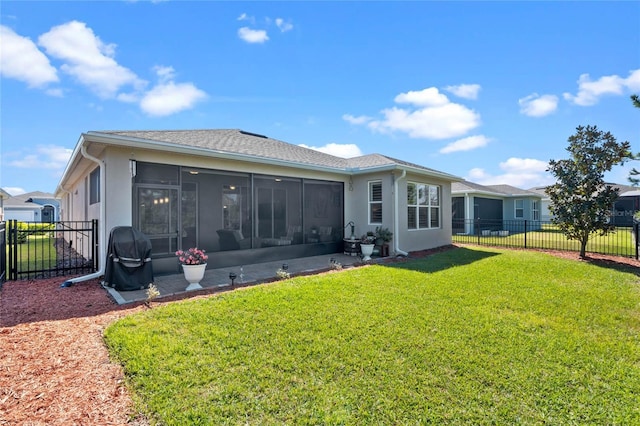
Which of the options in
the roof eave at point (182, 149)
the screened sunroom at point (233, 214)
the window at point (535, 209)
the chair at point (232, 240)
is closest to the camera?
the roof eave at point (182, 149)

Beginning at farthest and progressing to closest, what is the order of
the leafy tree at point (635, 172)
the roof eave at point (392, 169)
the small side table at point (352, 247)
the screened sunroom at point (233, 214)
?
the small side table at point (352, 247) < the roof eave at point (392, 169) < the screened sunroom at point (233, 214) < the leafy tree at point (635, 172)

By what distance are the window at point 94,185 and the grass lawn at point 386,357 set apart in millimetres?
5302

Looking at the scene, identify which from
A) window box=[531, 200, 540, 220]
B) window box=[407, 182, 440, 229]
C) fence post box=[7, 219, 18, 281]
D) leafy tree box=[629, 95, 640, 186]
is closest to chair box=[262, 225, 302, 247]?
window box=[407, 182, 440, 229]

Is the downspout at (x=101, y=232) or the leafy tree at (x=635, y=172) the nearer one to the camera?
the leafy tree at (x=635, y=172)

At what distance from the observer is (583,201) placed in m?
9.34

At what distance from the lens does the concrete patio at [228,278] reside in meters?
5.57

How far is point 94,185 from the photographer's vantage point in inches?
332

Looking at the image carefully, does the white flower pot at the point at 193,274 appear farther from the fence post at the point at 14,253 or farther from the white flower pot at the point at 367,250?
the white flower pot at the point at 367,250

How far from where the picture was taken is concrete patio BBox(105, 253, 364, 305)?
557cm

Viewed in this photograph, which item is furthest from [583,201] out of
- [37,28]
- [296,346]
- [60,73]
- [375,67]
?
[60,73]

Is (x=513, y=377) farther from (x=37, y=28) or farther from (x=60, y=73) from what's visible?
(x=60, y=73)

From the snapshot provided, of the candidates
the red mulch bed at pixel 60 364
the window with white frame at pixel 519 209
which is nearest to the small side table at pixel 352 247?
the red mulch bed at pixel 60 364

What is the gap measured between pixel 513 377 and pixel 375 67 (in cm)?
1087

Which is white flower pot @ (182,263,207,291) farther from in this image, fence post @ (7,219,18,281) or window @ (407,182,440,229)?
window @ (407,182,440,229)
